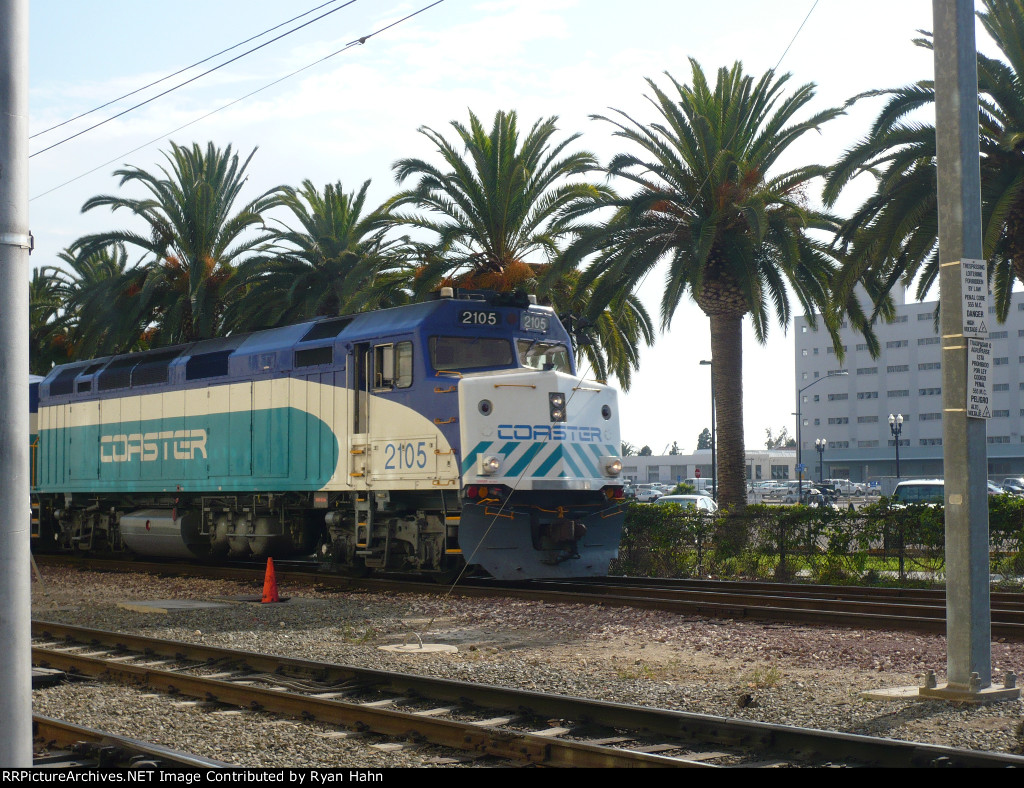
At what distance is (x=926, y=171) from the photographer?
17.8 m

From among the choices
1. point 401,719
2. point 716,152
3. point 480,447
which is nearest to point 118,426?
point 480,447

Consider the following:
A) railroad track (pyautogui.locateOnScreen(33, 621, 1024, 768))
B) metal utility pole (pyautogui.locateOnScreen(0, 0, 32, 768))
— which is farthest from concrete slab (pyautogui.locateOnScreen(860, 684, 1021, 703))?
metal utility pole (pyautogui.locateOnScreen(0, 0, 32, 768))

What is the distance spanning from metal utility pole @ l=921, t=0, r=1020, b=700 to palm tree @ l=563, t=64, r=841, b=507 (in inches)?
510

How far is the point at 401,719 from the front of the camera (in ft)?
22.5

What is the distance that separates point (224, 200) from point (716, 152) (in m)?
14.6

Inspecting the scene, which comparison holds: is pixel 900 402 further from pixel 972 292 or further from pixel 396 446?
pixel 972 292

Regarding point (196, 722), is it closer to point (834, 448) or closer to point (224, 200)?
point (224, 200)

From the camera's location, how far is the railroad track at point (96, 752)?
18.6 ft

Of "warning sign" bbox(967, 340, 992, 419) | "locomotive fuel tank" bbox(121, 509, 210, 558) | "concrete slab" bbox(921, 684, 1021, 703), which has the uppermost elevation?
"warning sign" bbox(967, 340, 992, 419)

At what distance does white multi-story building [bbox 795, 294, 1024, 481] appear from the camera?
9888cm

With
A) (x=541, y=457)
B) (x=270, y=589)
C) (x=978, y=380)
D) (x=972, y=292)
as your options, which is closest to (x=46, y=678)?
(x=270, y=589)

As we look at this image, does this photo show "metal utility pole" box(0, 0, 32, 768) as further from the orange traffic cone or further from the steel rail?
the orange traffic cone

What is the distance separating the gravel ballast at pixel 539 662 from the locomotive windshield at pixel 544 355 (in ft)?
11.8

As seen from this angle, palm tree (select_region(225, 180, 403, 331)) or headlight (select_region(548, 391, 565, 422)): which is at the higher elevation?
palm tree (select_region(225, 180, 403, 331))
